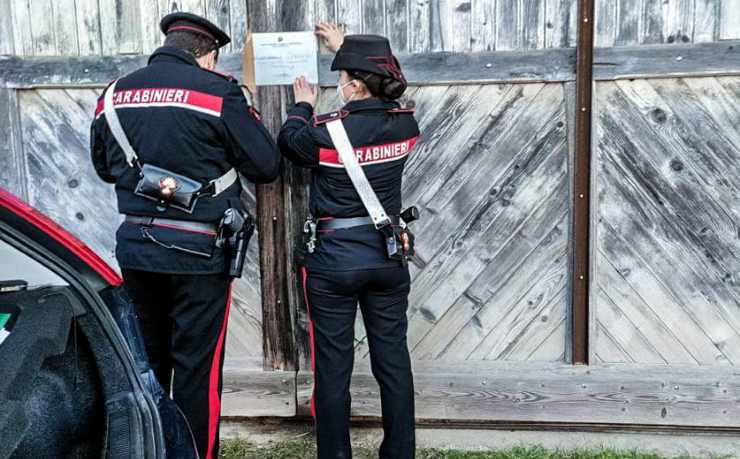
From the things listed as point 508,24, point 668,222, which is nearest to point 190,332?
point 508,24

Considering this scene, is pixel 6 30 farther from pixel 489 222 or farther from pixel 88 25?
pixel 489 222

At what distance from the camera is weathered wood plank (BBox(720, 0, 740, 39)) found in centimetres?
405

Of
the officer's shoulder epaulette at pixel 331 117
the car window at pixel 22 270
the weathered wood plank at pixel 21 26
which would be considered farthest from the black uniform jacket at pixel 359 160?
the car window at pixel 22 270

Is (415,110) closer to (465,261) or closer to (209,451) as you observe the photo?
(465,261)

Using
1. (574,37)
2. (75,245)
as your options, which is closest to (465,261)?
(574,37)

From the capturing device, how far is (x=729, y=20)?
4.07 m

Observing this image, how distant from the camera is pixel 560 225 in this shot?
4371 mm

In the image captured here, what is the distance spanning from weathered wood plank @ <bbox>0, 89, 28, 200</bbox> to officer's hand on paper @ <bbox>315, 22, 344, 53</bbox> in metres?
1.63

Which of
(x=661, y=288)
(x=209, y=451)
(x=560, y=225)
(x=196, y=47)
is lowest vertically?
(x=209, y=451)

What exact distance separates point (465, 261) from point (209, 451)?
1568mm

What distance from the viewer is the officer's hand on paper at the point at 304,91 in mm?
4145

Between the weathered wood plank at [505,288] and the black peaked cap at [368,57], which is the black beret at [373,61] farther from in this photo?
the weathered wood plank at [505,288]

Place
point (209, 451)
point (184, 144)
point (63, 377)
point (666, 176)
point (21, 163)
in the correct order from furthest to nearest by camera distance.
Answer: point (21, 163) → point (666, 176) → point (209, 451) → point (184, 144) → point (63, 377)

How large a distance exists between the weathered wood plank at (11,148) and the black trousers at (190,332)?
1.19 meters
